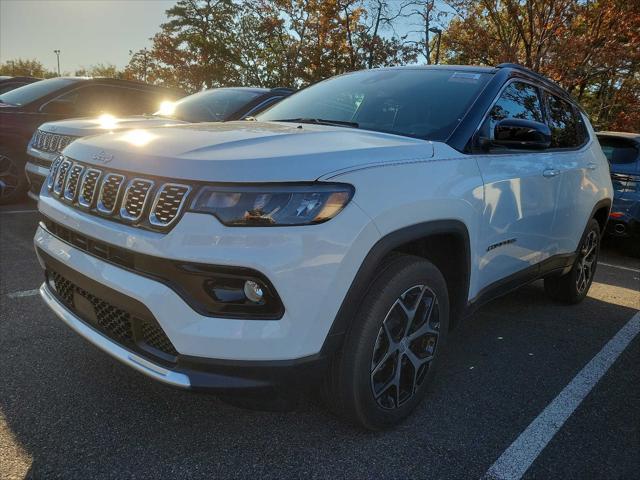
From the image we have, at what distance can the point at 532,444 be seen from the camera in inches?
91.2

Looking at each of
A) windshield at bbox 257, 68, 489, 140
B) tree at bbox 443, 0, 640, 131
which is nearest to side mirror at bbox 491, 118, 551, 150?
windshield at bbox 257, 68, 489, 140

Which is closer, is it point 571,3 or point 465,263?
point 465,263

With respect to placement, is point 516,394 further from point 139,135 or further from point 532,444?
point 139,135

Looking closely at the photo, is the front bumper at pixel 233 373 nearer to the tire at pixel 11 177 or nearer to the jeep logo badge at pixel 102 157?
the jeep logo badge at pixel 102 157

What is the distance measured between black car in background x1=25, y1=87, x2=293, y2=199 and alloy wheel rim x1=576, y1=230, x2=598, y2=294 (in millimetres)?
3649

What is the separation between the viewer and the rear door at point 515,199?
270 cm

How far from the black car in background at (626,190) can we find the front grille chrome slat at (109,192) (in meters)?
5.95

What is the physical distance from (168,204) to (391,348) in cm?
111

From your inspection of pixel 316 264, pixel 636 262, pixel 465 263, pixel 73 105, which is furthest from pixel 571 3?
pixel 316 264

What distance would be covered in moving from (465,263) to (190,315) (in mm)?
1389

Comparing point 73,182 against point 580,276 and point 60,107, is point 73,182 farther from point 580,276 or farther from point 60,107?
point 60,107

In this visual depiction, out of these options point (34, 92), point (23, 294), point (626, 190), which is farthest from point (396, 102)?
point (34, 92)

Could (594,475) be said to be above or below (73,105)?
below

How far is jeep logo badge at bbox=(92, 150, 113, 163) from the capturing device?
2.12 meters
